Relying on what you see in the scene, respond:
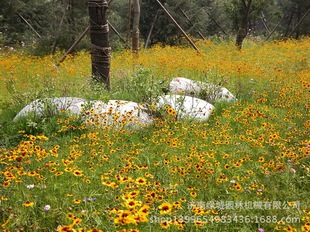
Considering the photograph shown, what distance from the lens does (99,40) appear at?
6.45m

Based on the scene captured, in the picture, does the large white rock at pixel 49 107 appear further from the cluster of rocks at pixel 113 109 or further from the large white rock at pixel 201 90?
the large white rock at pixel 201 90

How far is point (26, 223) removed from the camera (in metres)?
2.38

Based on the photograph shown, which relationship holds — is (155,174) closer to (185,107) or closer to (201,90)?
(185,107)

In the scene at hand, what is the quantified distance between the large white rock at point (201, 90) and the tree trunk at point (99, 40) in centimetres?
144

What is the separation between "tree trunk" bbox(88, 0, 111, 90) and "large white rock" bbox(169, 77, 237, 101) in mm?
1437

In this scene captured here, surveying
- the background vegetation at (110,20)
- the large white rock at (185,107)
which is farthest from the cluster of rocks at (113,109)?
the background vegetation at (110,20)

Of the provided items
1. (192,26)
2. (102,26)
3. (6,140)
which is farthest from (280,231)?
(192,26)

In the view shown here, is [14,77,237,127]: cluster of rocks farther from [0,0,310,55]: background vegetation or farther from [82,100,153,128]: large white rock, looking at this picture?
[0,0,310,55]: background vegetation

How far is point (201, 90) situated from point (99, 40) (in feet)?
7.60

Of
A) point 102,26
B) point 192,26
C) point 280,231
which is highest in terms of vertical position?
point 192,26

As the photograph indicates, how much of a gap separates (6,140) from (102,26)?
3.04 metres

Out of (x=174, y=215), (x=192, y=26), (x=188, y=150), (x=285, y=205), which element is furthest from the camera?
(x=192, y=26)

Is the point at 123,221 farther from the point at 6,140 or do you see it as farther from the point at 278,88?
the point at 278,88

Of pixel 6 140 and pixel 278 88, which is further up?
pixel 278 88
